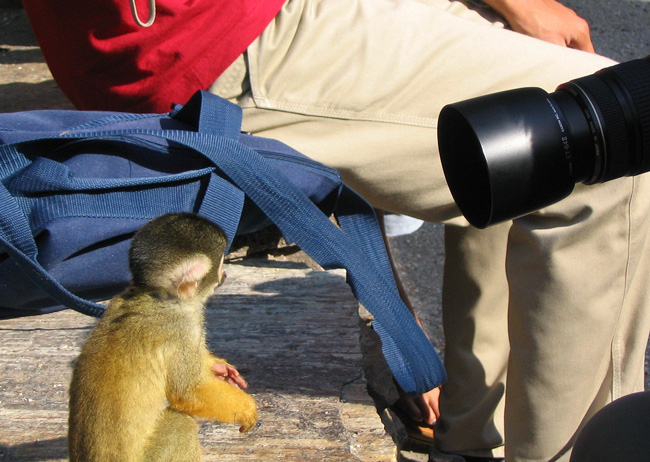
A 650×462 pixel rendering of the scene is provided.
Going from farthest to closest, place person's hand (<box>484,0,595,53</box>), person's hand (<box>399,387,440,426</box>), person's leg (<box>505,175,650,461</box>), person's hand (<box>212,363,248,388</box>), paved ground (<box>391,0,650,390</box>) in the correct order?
paved ground (<box>391,0,650,390</box>), person's hand (<box>399,387,440,426</box>), person's hand (<box>484,0,595,53</box>), person's leg (<box>505,175,650,461</box>), person's hand (<box>212,363,248,388</box>)

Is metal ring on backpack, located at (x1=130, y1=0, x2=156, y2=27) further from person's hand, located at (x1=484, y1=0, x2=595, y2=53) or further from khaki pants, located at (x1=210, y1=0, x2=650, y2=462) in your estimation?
person's hand, located at (x1=484, y1=0, x2=595, y2=53)

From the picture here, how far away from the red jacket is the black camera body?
0.45m

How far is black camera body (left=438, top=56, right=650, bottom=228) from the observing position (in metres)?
1.01

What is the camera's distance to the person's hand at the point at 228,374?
46.3 inches

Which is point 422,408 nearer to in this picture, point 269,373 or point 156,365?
point 269,373

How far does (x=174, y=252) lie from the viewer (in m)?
1.02

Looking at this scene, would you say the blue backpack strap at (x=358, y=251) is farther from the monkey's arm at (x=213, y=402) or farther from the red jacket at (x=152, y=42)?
the monkey's arm at (x=213, y=402)

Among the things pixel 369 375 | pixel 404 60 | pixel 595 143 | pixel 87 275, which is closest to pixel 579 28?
pixel 404 60

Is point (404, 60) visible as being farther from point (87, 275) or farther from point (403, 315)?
point (87, 275)

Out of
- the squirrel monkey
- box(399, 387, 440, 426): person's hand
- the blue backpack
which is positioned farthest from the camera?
box(399, 387, 440, 426): person's hand

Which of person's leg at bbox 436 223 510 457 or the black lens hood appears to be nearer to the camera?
the black lens hood

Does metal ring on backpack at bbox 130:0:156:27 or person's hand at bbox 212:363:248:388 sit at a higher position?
metal ring on backpack at bbox 130:0:156:27

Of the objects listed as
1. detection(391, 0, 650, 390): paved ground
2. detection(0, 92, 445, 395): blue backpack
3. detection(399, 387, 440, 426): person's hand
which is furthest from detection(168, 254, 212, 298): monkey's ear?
detection(391, 0, 650, 390): paved ground

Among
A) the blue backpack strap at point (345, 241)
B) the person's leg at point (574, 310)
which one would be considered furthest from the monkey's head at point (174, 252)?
the person's leg at point (574, 310)
